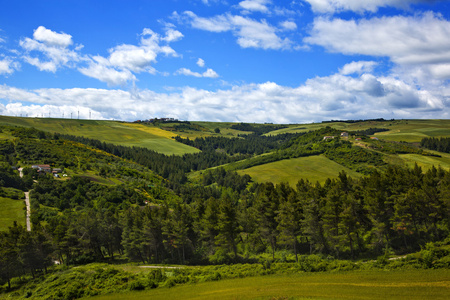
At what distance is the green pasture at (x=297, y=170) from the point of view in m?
154

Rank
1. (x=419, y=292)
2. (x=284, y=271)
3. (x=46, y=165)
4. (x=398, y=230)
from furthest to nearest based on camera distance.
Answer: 1. (x=46, y=165)
2. (x=398, y=230)
3. (x=284, y=271)
4. (x=419, y=292)

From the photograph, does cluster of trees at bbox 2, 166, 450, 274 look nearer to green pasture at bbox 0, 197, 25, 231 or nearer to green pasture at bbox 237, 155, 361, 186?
green pasture at bbox 0, 197, 25, 231

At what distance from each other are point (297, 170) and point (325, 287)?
142230 mm

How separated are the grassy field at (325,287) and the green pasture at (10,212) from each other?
62.1 meters

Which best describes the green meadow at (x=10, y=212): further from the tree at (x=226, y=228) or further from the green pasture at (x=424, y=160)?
the green pasture at (x=424, y=160)

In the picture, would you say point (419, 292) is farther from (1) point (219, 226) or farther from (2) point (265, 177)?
(2) point (265, 177)

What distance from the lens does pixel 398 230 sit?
164 feet

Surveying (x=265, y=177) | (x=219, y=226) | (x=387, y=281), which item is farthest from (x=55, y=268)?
(x=265, y=177)

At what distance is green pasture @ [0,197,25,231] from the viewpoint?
80.0 metres

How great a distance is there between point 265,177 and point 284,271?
130 m

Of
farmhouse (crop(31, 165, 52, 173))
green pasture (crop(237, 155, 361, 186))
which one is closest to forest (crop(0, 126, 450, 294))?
farmhouse (crop(31, 165, 52, 173))

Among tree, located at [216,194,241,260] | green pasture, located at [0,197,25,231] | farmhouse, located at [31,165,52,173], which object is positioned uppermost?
farmhouse, located at [31,165,52,173]

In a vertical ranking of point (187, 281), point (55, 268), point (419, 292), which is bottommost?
point (55, 268)

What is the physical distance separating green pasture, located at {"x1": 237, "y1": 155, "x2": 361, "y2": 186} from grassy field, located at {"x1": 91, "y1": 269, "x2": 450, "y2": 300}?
11461cm
